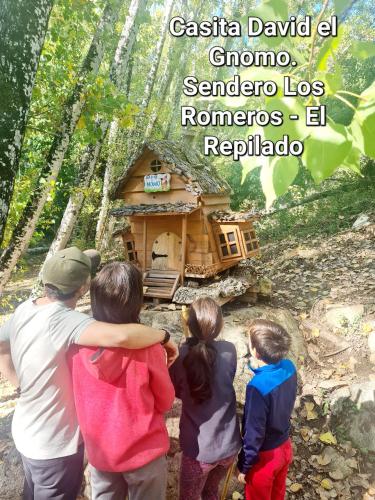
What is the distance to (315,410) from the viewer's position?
4160mm

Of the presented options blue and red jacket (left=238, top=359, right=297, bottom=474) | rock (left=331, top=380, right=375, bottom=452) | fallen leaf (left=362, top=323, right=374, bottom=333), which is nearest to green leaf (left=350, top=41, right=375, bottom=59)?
blue and red jacket (left=238, top=359, right=297, bottom=474)

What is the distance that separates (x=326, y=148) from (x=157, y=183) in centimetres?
556

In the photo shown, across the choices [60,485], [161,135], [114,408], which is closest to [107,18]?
[114,408]

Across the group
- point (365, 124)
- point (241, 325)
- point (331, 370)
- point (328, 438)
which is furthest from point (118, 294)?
point (331, 370)

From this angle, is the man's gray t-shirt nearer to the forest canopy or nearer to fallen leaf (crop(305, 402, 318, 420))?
the forest canopy

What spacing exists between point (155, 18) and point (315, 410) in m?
15.2

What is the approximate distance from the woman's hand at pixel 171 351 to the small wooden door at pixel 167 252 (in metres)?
4.02

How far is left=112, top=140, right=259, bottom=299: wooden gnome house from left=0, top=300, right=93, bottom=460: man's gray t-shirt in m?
3.84

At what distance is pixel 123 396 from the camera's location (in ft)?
5.78

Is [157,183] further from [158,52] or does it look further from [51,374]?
[158,52]

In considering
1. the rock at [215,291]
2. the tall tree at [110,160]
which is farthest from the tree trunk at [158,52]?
the rock at [215,291]

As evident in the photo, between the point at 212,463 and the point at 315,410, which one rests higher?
the point at 212,463

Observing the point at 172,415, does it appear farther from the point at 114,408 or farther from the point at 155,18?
the point at 155,18

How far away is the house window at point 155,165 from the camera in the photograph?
6141mm
